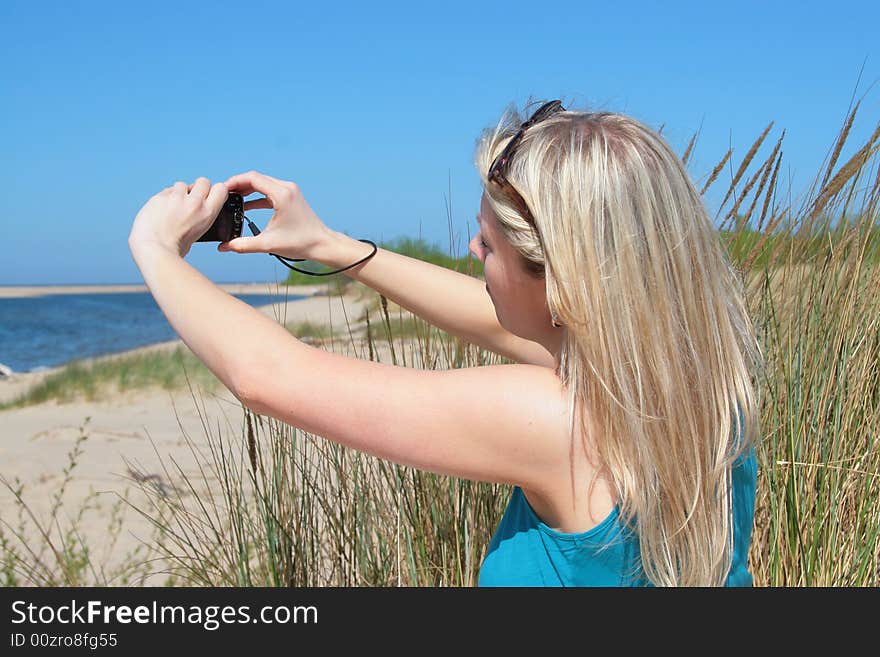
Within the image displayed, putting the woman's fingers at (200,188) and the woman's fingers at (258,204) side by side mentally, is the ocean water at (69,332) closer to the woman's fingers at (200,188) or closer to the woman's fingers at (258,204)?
the woman's fingers at (258,204)

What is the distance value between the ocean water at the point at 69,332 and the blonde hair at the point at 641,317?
12486 mm

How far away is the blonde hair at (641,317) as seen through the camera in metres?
1.17

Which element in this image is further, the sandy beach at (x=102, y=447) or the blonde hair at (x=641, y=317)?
the sandy beach at (x=102, y=447)

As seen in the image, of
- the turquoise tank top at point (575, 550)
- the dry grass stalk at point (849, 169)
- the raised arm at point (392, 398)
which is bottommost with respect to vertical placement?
Result: the turquoise tank top at point (575, 550)

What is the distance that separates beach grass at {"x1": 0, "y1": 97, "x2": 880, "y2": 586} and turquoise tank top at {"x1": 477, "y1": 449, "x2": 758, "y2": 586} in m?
0.69

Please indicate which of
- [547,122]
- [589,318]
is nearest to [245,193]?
[547,122]

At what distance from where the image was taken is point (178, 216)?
136 cm

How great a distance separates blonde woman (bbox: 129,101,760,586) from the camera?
1.17 meters

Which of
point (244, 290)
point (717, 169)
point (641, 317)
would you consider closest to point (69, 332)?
point (244, 290)

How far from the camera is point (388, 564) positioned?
241cm

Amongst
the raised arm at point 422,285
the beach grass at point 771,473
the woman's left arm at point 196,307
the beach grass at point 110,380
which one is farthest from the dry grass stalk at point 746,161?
the beach grass at point 110,380

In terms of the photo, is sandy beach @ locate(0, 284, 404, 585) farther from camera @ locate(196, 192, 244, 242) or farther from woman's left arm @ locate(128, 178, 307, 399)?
woman's left arm @ locate(128, 178, 307, 399)

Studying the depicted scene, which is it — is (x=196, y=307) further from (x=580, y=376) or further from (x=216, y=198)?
(x=580, y=376)

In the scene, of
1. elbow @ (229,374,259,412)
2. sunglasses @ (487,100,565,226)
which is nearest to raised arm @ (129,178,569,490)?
elbow @ (229,374,259,412)
